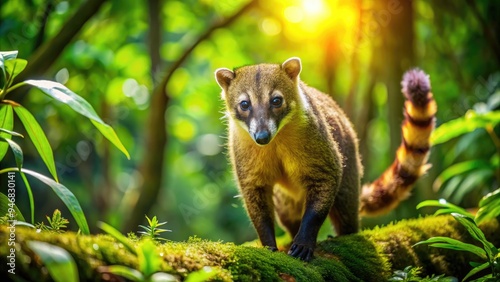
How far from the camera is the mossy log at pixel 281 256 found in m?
2.24

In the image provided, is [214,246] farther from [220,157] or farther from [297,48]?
[220,157]

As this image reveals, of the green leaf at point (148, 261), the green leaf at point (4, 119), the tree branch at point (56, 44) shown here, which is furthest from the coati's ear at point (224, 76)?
the green leaf at point (148, 261)

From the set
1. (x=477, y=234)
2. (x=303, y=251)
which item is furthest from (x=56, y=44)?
(x=477, y=234)

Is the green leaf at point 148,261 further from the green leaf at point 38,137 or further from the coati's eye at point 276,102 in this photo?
the coati's eye at point 276,102

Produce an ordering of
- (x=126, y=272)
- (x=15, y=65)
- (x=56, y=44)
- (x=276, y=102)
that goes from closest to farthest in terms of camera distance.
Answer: (x=126, y=272) → (x=15, y=65) → (x=276, y=102) → (x=56, y=44)

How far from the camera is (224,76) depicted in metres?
4.93

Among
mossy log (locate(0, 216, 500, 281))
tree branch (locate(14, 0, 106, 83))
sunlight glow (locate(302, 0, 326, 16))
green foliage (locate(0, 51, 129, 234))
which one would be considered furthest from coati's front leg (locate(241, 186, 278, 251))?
sunlight glow (locate(302, 0, 326, 16))

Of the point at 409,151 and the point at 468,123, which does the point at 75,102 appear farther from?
the point at 468,123

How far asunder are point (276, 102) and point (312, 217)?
0.87m

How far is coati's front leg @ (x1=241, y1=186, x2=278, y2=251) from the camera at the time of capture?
4.30m

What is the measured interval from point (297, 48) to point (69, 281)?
8557 mm

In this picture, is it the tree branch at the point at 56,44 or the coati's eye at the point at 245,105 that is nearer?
the coati's eye at the point at 245,105

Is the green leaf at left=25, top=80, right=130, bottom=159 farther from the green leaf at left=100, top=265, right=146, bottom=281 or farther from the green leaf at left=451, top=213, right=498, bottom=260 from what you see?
the green leaf at left=451, top=213, right=498, bottom=260

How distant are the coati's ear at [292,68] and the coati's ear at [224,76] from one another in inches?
16.5
